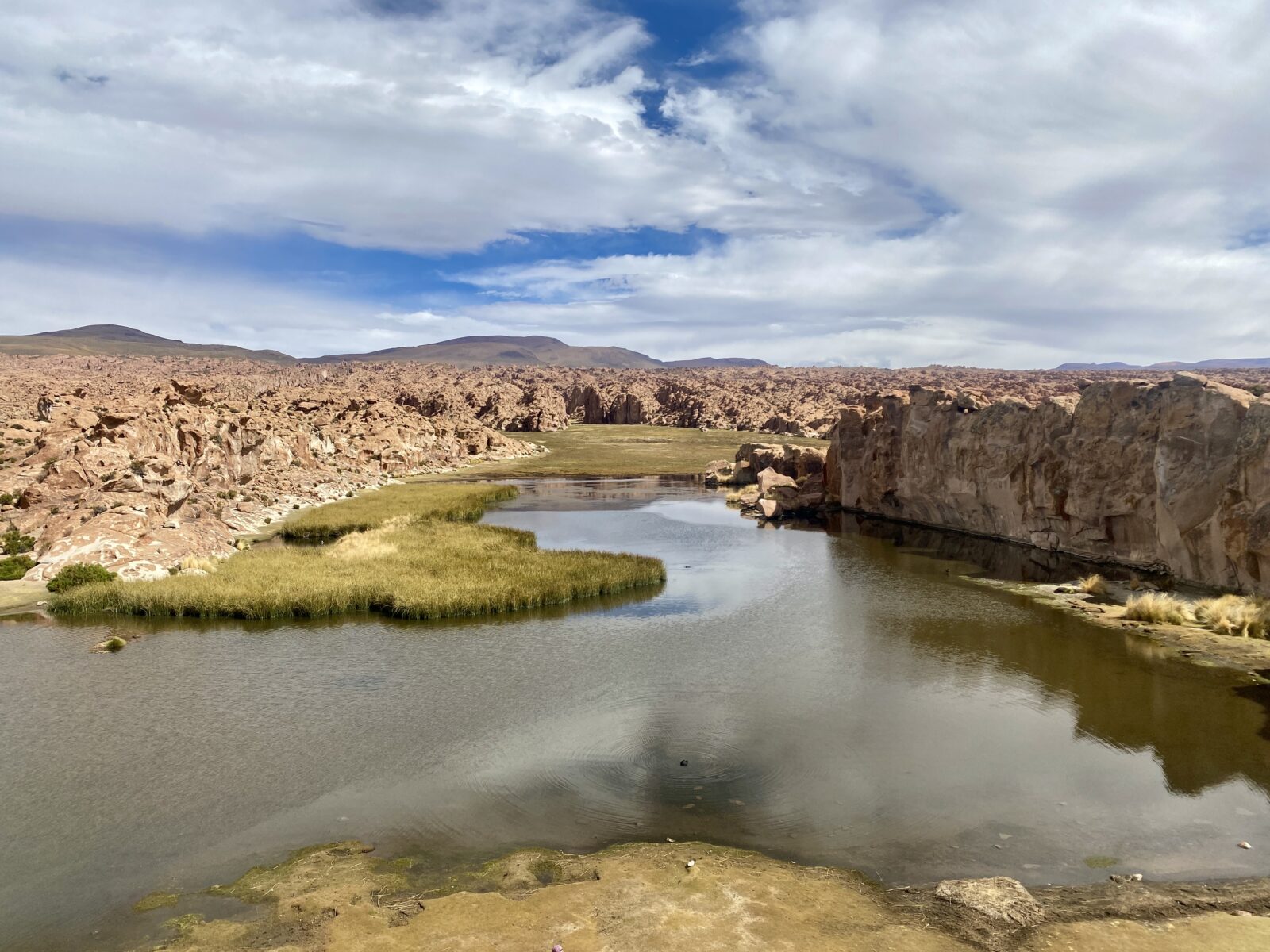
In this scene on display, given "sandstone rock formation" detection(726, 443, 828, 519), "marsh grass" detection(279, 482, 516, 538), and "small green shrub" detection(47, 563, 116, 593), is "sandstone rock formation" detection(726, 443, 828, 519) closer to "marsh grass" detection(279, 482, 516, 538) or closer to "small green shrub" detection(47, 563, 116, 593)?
"marsh grass" detection(279, 482, 516, 538)

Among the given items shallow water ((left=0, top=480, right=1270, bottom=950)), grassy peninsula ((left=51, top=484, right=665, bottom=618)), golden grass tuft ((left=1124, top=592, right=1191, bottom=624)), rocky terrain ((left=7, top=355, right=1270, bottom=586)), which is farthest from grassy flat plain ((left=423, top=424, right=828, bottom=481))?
shallow water ((left=0, top=480, right=1270, bottom=950))

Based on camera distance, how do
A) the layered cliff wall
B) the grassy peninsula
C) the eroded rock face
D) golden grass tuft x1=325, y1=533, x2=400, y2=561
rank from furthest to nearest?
golden grass tuft x1=325, y1=533, x2=400, y2=561 → the eroded rock face → the layered cliff wall → the grassy peninsula

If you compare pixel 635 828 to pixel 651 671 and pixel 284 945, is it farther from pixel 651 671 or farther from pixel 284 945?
pixel 651 671

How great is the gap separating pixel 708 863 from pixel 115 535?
34.0 metres

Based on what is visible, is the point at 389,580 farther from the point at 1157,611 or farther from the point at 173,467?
the point at 1157,611

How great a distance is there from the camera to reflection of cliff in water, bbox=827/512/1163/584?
128 ft

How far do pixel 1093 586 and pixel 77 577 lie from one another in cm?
4252

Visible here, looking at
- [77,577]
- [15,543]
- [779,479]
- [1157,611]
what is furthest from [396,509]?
[1157,611]

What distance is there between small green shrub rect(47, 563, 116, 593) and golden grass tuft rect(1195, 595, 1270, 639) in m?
42.1

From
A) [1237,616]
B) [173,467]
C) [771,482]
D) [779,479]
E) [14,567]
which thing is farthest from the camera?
[779,479]

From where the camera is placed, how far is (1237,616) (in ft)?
89.7

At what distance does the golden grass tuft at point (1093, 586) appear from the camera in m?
34.1

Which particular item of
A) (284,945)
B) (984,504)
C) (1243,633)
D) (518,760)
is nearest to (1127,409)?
(984,504)

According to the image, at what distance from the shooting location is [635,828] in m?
14.9
